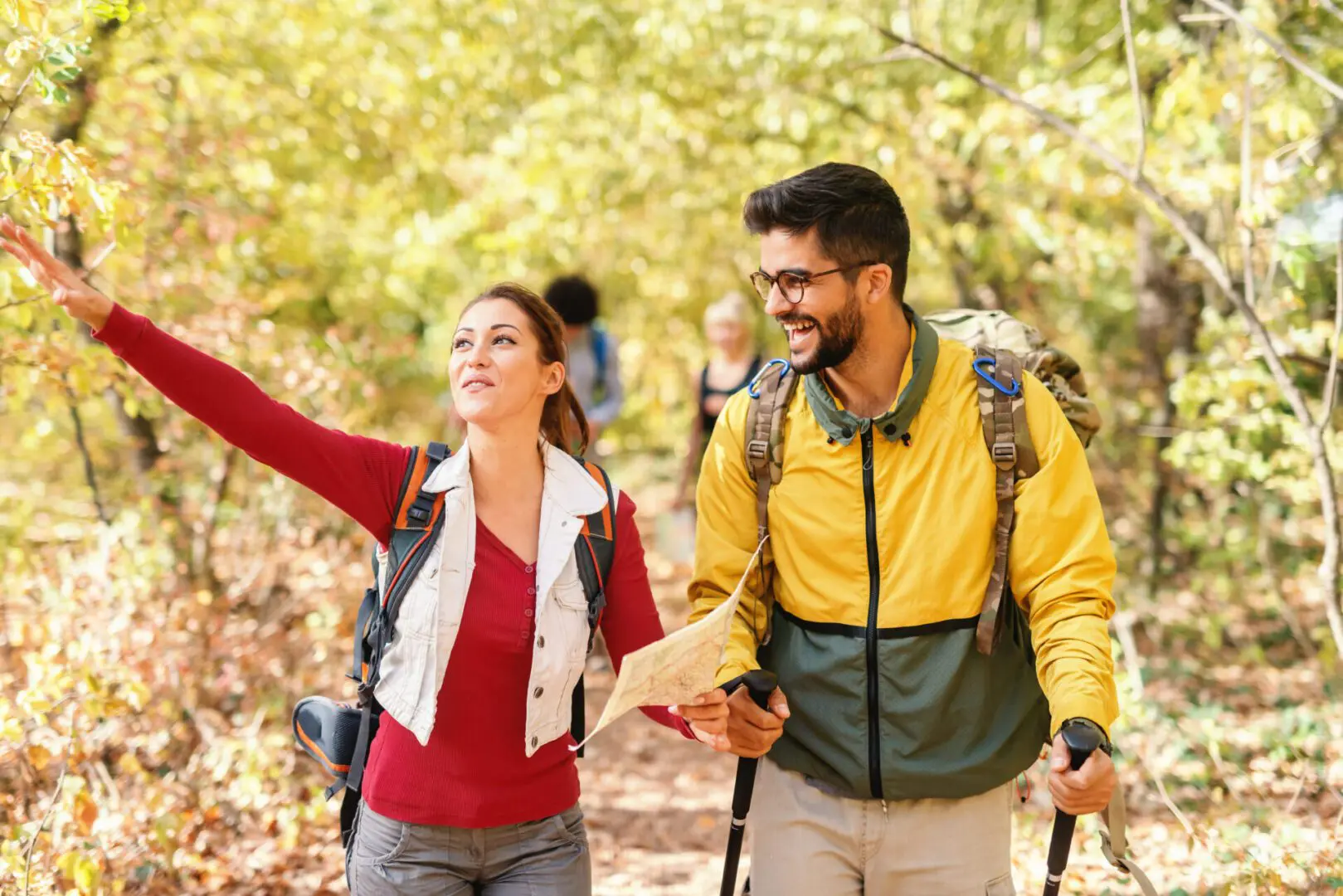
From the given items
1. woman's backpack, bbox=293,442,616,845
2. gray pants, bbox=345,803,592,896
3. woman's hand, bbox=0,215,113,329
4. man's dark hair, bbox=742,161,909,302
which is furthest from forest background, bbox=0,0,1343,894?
man's dark hair, bbox=742,161,909,302

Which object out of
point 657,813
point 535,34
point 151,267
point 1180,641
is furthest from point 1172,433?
point 151,267

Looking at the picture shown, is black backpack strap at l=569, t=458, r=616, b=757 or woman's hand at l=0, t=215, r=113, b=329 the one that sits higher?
woman's hand at l=0, t=215, r=113, b=329

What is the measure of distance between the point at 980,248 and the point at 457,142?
5026 mm

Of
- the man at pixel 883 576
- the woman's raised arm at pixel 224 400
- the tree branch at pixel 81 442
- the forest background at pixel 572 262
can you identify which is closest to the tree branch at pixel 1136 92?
the forest background at pixel 572 262

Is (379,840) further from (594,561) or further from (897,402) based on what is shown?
(897,402)

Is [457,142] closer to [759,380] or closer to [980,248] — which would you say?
[980,248]

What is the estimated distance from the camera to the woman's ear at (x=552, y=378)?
2.85m

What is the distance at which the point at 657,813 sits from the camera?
19.4ft

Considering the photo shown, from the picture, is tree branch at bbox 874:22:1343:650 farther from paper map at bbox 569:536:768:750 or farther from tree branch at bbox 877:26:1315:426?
paper map at bbox 569:536:768:750

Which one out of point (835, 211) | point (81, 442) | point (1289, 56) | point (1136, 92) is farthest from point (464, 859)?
point (1289, 56)

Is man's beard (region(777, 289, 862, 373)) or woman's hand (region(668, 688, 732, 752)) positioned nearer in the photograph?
woman's hand (region(668, 688, 732, 752))

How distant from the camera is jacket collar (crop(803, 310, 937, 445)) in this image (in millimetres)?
2650

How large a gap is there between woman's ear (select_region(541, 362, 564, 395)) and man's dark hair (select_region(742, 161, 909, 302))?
1.99ft

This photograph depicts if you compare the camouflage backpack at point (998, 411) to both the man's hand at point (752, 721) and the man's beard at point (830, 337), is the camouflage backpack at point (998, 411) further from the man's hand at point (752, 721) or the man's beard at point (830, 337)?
the man's hand at point (752, 721)
